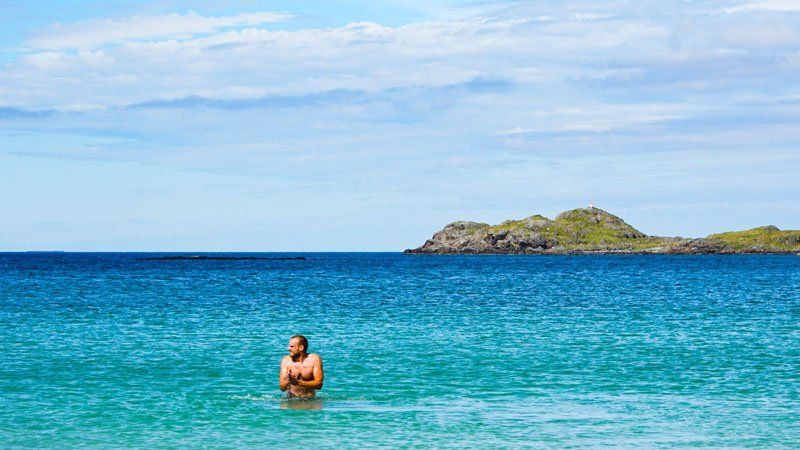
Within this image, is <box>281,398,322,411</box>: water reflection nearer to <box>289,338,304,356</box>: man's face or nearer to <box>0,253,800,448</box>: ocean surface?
<box>0,253,800,448</box>: ocean surface

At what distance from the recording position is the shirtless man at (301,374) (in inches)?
1148

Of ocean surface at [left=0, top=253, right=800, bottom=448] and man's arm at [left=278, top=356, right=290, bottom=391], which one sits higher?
man's arm at [left=278, top=356, right=290, bottom=391]

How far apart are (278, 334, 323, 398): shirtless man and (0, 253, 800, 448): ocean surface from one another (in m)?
0.51

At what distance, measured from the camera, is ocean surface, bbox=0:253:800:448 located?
84.7ft

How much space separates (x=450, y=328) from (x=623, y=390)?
2555 cm

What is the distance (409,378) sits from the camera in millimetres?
36406

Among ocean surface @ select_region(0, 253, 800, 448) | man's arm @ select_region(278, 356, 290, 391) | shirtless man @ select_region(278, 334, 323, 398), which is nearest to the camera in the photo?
ocean surface @ select_region(0, 253, 800, 448)

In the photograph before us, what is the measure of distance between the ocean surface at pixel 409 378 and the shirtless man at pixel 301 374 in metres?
0.51

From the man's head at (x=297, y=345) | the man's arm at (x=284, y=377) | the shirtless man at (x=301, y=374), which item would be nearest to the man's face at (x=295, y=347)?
the man's head at (x=297, y=345)

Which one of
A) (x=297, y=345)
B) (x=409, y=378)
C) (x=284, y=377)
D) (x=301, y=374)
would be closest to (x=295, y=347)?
(x=297, y=345)

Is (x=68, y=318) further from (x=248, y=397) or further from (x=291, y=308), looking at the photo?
(x=248, y=397)

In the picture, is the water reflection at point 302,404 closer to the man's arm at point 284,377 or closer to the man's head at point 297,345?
the man's arm at point 284,377

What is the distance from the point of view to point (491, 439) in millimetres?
25016

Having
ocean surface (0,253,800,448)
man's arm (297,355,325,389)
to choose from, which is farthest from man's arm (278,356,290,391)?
ocean surface (0,253,800,448)
